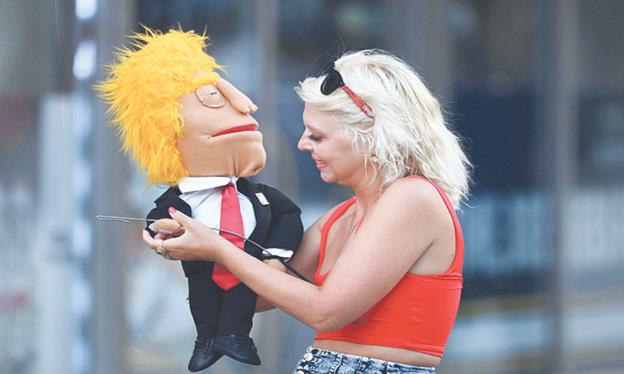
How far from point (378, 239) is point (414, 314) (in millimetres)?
179

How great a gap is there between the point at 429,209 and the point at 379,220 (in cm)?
11

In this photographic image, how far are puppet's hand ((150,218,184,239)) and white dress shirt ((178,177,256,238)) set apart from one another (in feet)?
0.27

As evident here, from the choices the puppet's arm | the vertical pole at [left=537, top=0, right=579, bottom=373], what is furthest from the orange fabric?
the vertical pole at [left=537, top=0, right=579, bottom=373]

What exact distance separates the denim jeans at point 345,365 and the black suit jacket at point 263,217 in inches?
9.4

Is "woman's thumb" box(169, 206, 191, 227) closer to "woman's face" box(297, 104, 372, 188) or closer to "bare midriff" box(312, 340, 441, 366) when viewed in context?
"woman's face" box(297, 104, 372, 188)

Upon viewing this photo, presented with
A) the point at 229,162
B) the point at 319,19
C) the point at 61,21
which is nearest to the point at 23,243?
the point at 61,21

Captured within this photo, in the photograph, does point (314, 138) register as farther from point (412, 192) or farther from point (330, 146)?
point (412, 192)

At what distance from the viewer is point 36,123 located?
5.20m

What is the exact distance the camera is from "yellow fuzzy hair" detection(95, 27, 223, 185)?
2.41 m

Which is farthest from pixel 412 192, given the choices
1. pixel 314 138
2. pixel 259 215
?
pixel 259 215

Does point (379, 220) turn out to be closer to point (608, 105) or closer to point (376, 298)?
point (376, 298)

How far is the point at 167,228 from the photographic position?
2340 mm

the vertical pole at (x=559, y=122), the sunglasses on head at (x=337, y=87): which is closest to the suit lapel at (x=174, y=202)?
the sunglasses on head at (x=337, y=87)

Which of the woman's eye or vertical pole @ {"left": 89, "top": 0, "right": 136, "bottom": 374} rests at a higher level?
vertical pole @ {"left": 89, "top": 0, "right": 136, "bottom": 374}
